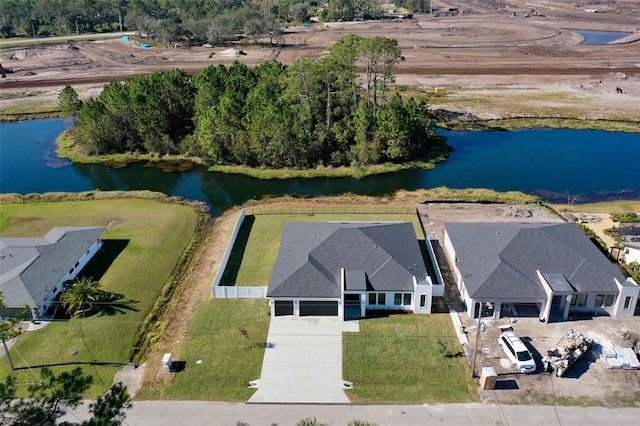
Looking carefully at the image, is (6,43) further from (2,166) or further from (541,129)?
(541,129)

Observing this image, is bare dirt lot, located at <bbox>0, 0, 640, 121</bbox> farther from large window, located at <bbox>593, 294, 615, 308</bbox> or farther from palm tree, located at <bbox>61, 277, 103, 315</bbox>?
palm tree, located at <bbox>61, 277, 103, 315</bbox>

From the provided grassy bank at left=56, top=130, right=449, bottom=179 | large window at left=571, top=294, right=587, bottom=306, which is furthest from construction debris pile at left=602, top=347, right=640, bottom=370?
grassy bank at left=56, top=130, right=449, bottom=179

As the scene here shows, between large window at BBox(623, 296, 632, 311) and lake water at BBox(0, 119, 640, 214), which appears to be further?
lake water at BBox(0, 119, 640, 214)

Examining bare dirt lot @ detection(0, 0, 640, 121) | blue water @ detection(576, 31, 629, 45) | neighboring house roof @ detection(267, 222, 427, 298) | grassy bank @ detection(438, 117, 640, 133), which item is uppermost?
blue water @ detection(576, 31, 629, 45)

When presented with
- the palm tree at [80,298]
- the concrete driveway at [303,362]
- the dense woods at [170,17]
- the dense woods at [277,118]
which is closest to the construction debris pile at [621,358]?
the concrete driveway at [303,362]

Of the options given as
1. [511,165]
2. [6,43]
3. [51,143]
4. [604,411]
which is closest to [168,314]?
[604,411]

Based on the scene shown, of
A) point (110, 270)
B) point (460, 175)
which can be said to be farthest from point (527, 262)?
point (110, 270)

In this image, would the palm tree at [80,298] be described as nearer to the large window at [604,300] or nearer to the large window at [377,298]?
the large window at [377,298]
